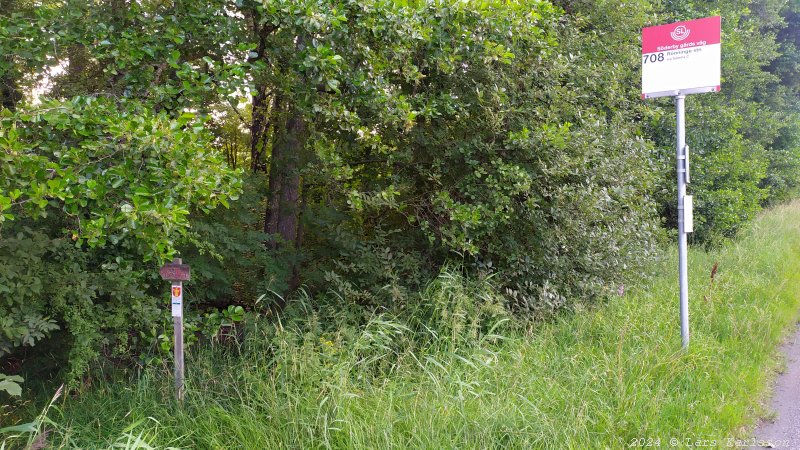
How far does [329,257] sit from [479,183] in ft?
5.94

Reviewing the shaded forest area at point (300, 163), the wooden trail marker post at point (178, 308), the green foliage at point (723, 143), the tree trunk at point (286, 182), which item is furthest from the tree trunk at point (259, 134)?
the green foliage at point (723, 143)

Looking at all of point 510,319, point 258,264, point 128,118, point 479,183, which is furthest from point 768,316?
point 128,118

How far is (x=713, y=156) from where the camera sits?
11164 mm

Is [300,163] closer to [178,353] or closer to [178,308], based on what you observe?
[178,308]

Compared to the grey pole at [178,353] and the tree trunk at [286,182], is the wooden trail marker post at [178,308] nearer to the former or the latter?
the grey pole at [178,353]

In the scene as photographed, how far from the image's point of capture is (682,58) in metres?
4.68

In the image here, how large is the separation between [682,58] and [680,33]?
21 centimetres

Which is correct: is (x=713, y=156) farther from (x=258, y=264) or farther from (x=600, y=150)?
(x=258, y=264)

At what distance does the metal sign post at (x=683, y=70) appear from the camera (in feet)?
15.0

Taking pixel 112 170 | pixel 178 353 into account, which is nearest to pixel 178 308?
pixel 178 353

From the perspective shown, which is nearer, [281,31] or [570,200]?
[281,31]

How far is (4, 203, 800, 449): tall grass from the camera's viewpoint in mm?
3326

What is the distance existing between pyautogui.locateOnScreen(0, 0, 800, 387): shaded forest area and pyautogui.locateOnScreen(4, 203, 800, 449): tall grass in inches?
14.6

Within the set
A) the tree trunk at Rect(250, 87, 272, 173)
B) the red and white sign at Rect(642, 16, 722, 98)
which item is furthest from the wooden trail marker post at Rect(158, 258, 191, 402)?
the red and white sign at Rect(642, 16, 722, 98)
